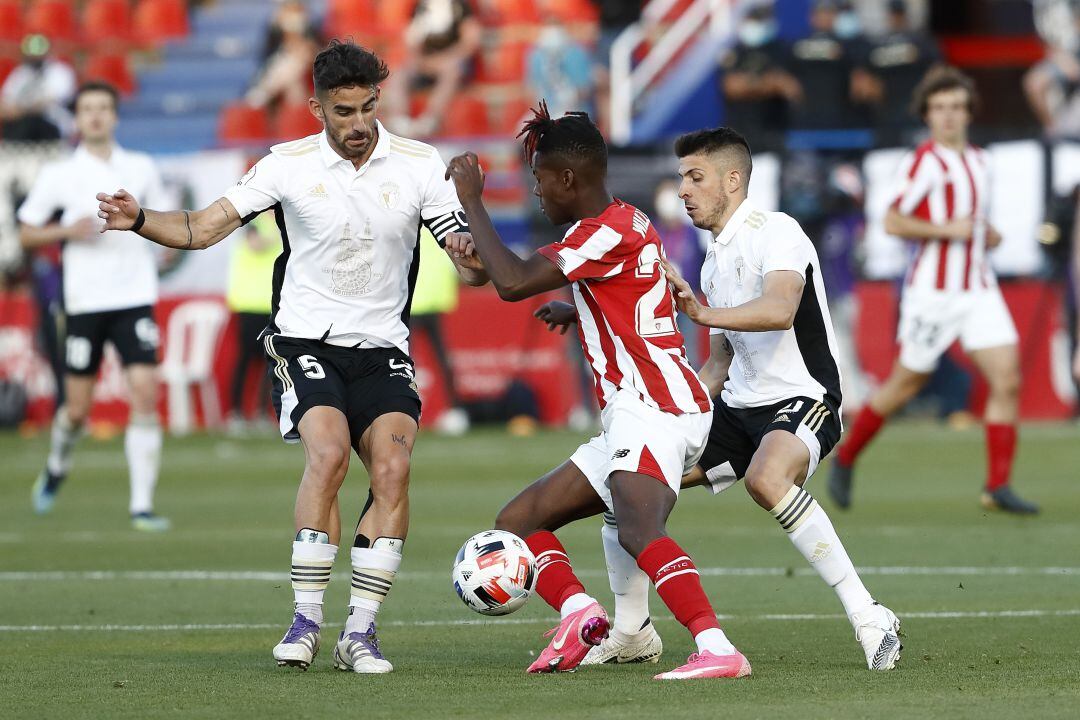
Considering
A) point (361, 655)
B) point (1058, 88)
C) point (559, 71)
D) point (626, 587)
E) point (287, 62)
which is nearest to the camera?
point (361, 655)

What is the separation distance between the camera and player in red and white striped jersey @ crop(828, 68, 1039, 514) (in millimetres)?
11695

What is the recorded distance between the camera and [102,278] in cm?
1183

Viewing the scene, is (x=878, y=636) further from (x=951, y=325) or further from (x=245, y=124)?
(x=245, y=124)

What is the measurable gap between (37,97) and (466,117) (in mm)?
5490

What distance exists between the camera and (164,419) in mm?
20484

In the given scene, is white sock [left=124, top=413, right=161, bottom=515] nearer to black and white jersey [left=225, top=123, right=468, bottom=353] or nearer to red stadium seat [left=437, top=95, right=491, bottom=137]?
black and white jersey [left=225, top=123, right=468, bottom=353]

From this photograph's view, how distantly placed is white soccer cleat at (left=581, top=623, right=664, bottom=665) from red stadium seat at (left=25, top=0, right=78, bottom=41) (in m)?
22.2

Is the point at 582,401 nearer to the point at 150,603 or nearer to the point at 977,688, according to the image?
the point at 150,603

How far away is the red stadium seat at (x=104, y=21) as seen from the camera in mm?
27312

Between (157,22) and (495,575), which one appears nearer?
(495,575)

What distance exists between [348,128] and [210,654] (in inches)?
79.2

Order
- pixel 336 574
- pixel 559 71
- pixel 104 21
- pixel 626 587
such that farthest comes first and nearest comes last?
pixel 104 21 < pixel 559 71 < pixel 336 574 < pixel 626 587

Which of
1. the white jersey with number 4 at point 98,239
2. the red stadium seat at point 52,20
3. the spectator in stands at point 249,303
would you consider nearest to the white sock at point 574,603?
the white jersey with number 4 at point 98,239

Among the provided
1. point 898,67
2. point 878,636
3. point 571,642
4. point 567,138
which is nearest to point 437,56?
point 898,67
